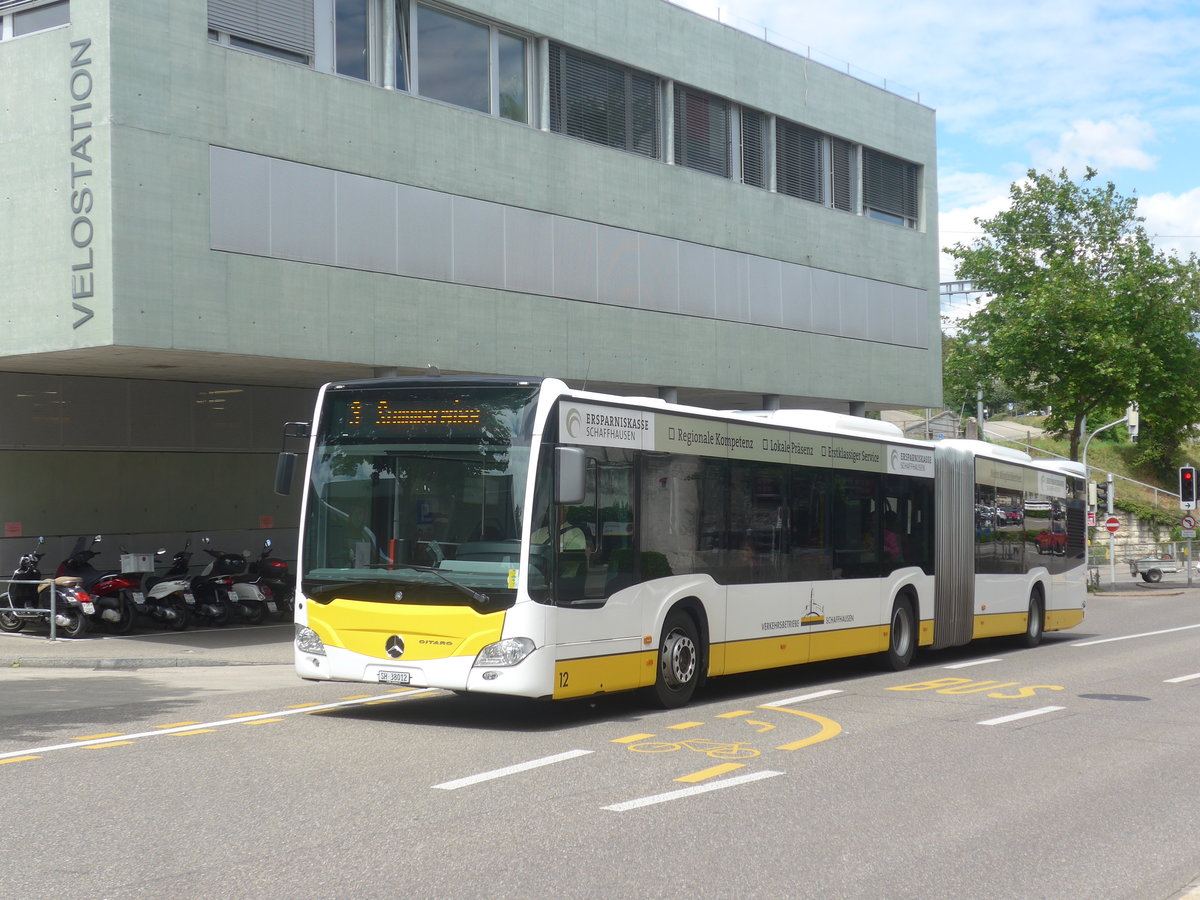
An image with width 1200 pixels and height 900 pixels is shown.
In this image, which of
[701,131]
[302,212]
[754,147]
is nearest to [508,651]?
[302,212]

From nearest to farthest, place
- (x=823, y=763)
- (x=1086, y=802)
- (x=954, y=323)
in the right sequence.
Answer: (x=1086, y=802) < (x=823, y=763) < (x=954, y=323)

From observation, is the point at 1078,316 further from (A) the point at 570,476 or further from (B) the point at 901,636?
(A) the point at 570,476

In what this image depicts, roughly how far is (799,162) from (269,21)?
1497 cm

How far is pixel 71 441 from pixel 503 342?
7.33 metres

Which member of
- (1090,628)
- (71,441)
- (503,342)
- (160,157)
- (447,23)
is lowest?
(1090,628)

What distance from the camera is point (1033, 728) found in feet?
38.8

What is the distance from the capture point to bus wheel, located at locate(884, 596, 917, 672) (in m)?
16.8

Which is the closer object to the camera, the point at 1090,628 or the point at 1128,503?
the point at 1090,628

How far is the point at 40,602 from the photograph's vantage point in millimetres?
19812

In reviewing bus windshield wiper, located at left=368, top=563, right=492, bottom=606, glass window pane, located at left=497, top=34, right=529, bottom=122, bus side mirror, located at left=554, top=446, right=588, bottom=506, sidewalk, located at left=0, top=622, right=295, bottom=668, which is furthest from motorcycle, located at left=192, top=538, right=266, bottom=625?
bus side mirror, located at left=554, top=446, right=588, bottom=506

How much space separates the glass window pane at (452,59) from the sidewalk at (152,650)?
31.2 feet

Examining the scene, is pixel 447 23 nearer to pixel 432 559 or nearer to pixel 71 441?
pixel 71 441

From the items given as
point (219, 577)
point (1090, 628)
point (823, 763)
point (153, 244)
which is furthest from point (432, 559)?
point (1090, 628)

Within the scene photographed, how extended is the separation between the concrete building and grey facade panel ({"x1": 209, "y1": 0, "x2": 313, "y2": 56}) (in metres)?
0.04
